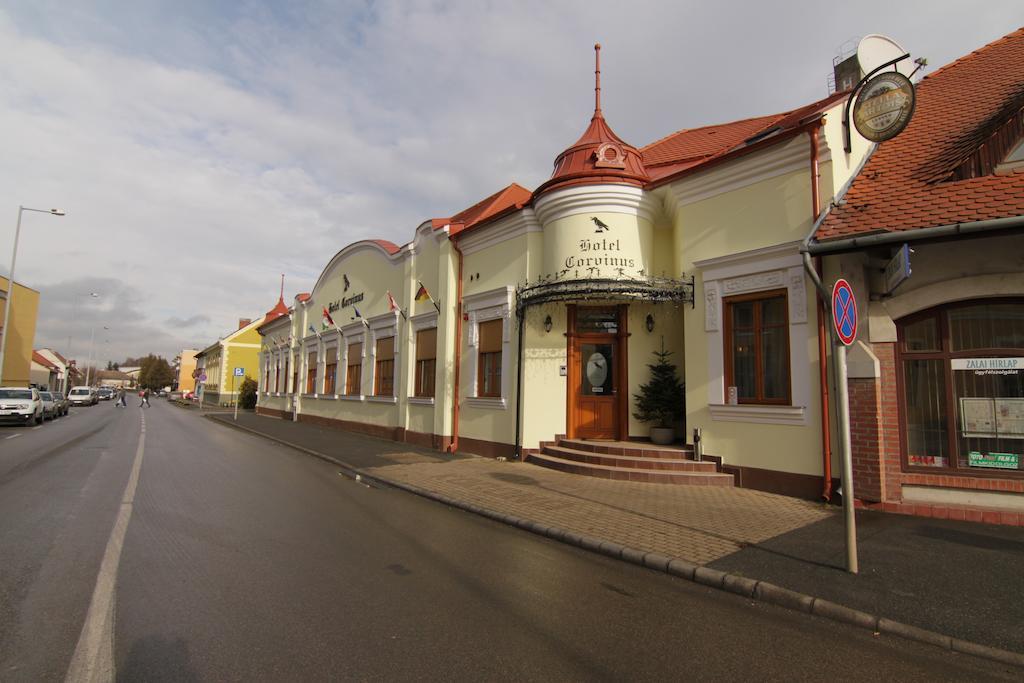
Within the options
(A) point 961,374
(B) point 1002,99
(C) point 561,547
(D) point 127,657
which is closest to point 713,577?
(C) point 561,547

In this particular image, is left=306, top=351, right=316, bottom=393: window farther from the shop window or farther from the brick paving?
the shop window

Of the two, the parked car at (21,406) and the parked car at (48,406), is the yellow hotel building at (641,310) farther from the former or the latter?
the parked car at (48,406)

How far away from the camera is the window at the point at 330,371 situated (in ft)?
79.1

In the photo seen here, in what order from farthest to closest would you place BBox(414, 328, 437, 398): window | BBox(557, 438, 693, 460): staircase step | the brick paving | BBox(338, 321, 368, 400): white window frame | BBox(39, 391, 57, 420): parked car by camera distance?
BBox(39, 391, 57, 420): parked car, BBox(338, 321, 368, 400): white window frame, BBox(414, 328, 437, 398): window, BBox(557, 438, 693, 460): staircase step, the brick paving

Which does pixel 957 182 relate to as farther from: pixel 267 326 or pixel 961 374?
pixel 267 326

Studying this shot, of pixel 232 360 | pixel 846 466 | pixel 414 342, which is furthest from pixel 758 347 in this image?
pixel 232 360

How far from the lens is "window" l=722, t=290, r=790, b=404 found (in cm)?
903

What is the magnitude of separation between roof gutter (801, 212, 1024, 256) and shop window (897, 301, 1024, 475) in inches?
50.5

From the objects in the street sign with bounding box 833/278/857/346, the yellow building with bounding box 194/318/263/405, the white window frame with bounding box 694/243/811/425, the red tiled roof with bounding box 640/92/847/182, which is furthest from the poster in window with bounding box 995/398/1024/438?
the yellow building with bounding box 194/318/263/405

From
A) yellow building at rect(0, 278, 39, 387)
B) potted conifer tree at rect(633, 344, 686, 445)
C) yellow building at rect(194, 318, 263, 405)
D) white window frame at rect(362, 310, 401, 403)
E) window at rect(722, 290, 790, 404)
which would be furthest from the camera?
yellow building at rect(194, 318, 263, 405)

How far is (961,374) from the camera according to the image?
7.45 metres

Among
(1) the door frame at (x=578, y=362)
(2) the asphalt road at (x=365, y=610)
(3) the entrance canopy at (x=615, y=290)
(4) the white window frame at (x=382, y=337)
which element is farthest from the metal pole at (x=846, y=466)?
(4) the white window frame at (x=382, y=337)

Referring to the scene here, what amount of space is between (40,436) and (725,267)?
2129 cm

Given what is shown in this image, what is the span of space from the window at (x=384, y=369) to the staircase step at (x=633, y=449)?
8.95 meters
